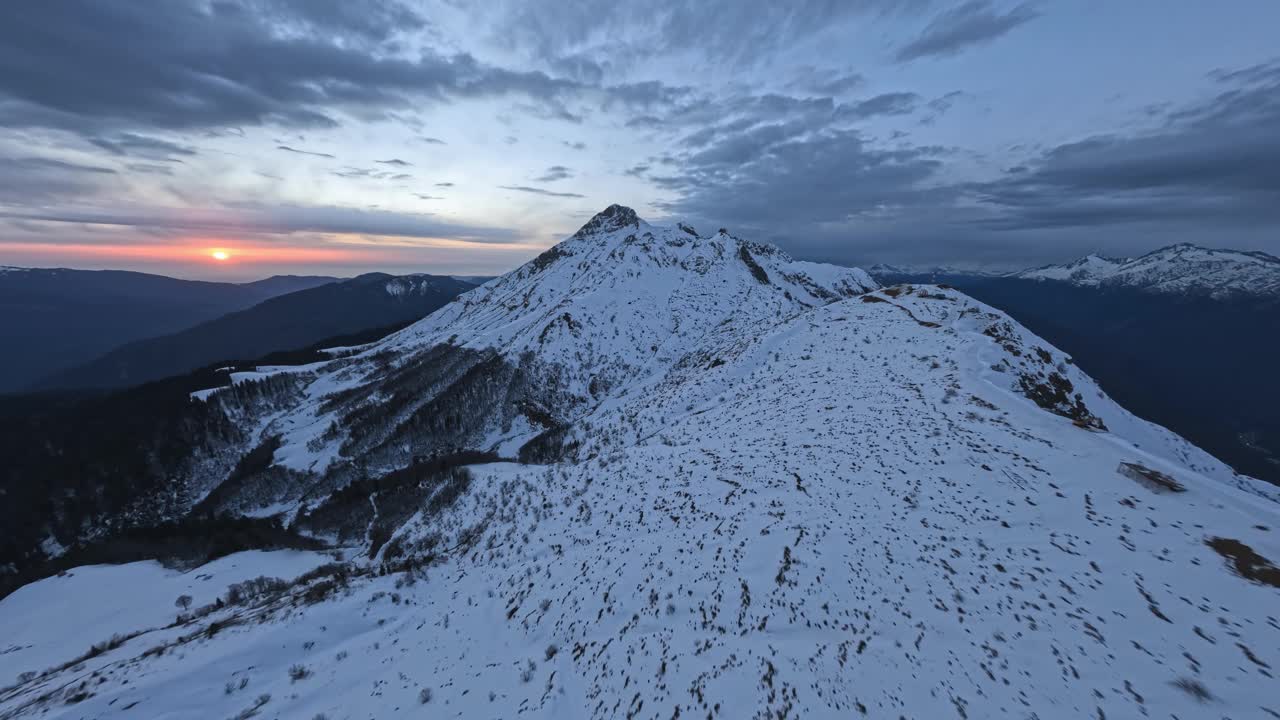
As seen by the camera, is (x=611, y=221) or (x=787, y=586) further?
(x=611, y=221)

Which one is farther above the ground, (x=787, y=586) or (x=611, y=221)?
(x=611, y=221)

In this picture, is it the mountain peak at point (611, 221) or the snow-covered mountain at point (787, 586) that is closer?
the snow-covered mountain at point (787, 586)

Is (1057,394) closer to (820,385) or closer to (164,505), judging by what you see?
(820,385)

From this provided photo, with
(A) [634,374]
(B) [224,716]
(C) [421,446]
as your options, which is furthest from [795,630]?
(C) [421,446]

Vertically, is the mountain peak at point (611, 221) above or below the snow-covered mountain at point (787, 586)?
above
